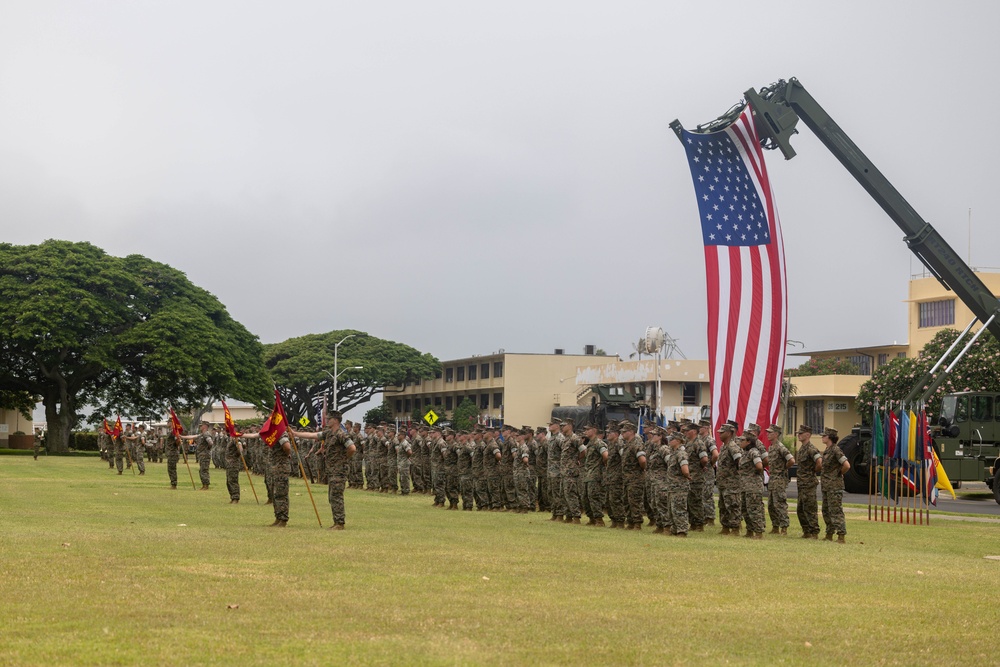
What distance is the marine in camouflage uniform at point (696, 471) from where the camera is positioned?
66.0 ft

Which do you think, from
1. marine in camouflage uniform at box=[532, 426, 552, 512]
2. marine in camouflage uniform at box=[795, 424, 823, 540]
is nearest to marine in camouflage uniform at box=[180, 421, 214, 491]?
marine in camouflage uniform at box=[532, 426, 552, 512]

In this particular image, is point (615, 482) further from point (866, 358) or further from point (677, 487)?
point (866, 358)

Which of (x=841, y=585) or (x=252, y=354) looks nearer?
(x=841, y=585)

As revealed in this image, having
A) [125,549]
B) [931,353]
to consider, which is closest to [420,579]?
[125,549]

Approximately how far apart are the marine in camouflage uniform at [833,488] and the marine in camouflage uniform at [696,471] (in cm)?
191

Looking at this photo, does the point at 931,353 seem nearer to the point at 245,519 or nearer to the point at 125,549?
the point at 245,519

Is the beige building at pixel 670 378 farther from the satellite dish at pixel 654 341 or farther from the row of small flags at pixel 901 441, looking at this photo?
the row of small flags at pixel 901 441

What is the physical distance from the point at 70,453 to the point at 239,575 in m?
54.7

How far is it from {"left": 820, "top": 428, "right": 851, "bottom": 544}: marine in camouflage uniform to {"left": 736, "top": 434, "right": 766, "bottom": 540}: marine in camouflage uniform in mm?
949

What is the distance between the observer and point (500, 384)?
93.1 m

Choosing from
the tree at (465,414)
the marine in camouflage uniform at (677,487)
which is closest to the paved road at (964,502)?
the marine in camouflage uniform at (677,487)

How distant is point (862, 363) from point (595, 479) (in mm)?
57360

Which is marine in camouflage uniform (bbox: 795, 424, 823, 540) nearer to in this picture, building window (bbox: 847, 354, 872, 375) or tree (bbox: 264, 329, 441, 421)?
building window (bbox: 847, 354, 872, 375)

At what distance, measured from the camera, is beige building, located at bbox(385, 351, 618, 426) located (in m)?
91.3
